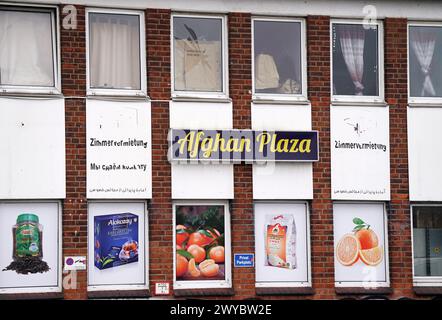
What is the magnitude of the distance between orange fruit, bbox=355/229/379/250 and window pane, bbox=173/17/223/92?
3317 millimetres

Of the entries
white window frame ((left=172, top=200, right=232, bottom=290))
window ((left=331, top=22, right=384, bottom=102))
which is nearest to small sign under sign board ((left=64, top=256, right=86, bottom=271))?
white window frame ((left=172, top=200, right=232, bottom=290))

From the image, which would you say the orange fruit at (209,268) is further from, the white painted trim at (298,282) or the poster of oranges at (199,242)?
the white painted trim at (298,282)

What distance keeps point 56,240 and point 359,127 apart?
5.27 m

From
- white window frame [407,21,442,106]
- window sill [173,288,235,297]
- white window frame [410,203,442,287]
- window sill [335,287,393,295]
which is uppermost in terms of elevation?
white window frame [407,21,442,106]

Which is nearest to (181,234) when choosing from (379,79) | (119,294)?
(119,294)

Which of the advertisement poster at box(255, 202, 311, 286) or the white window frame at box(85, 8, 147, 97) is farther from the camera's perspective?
the advertisement poster at box(255, 202, 311, 286)

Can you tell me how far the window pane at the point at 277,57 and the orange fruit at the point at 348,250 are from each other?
2.57 metres

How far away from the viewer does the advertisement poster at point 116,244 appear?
14750 millimetres

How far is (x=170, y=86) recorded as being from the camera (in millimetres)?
15164

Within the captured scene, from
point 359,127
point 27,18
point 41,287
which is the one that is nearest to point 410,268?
point 359,127

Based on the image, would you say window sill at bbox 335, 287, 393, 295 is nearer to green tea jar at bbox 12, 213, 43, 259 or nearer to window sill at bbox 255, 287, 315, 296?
window sill at bbox 255, 287, 315, 296

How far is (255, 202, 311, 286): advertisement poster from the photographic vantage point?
15.3 metres

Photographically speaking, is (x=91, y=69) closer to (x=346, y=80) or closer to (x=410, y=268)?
(x=346, y=80)

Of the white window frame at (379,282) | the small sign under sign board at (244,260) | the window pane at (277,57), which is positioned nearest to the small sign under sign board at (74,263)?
the small sign under sign board at (244,260)
